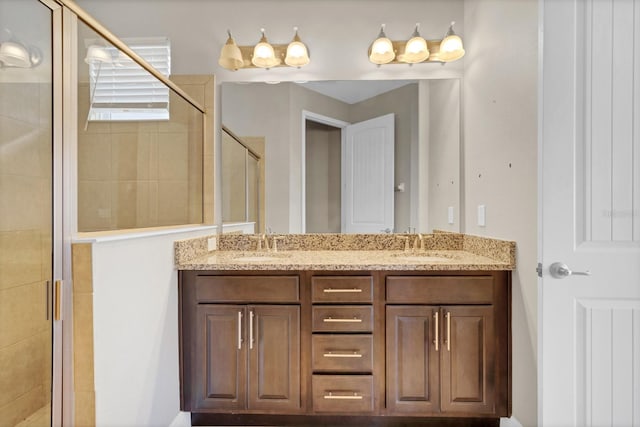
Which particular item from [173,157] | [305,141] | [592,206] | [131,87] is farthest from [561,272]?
[131,87]

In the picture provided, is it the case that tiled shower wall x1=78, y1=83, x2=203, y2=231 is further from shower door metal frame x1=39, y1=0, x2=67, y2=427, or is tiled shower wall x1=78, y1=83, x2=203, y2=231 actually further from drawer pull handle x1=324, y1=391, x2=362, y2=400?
drawer pull handle x1=324, y1=391, x2=362, y2=400

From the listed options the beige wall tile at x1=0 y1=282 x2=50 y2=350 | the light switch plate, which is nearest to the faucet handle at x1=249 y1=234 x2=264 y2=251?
the beige wall tile at x1=0 y1=282 x2=50 y2=350

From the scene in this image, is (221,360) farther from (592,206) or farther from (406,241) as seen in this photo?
(592,206)

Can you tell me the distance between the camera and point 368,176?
230 centimetres

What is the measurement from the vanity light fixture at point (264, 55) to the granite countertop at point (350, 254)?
1.16 m

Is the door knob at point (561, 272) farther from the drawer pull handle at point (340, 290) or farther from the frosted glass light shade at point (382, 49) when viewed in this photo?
the frosted glass light shade at point (382, 49)

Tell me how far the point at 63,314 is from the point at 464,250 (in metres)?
2.09

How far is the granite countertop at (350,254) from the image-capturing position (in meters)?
1.67

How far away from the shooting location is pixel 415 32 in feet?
6.97

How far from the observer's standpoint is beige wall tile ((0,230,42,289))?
1.13 m

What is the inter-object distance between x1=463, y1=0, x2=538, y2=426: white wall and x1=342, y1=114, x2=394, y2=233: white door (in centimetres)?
54

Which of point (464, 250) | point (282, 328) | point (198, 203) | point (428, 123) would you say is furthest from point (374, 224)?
point (198, 203)

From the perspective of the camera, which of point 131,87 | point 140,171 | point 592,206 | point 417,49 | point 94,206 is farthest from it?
point 417,49

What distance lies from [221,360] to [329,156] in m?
1.42
